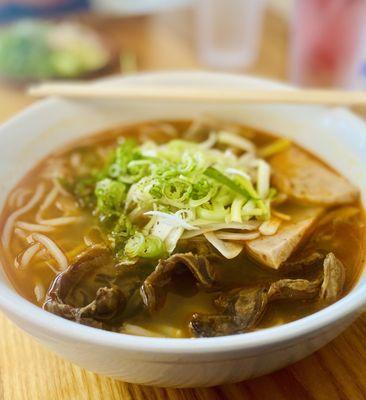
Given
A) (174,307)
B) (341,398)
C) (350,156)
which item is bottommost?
(341,398)

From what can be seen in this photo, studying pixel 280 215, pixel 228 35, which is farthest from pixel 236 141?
pixel 228 35

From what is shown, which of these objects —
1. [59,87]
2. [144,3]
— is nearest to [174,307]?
[59,87]

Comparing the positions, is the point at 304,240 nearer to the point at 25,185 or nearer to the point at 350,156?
the point at 350,156

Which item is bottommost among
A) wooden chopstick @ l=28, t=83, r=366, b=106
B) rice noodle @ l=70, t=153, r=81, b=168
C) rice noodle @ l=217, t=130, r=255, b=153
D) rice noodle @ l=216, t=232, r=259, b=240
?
rice noodle @ l=70, t=153, r=81, b=168

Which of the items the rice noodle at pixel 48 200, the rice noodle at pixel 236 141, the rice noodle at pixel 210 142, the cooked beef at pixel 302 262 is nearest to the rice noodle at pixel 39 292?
the rice noodle at pixel 48 200

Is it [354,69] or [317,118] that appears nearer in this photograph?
[317,118]

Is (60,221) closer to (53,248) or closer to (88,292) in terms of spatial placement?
(53,248)

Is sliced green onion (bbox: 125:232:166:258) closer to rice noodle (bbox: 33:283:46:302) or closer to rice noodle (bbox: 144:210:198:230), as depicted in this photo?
rice noodle (bbox: 144:210:198:230)

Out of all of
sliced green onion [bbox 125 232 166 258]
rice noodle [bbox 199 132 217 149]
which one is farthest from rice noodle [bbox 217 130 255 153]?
sliced green onion [bbox 125 232 166 258]
